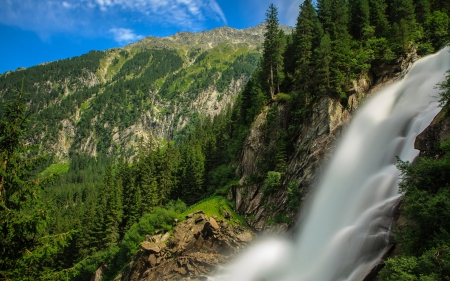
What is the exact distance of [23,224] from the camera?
11.0m

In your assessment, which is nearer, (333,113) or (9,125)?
(9,125)

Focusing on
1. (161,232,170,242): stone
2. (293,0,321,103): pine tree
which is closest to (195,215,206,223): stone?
(161,232,170,242): stone

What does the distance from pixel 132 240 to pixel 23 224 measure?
39693mm

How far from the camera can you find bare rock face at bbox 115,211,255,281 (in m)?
37.9

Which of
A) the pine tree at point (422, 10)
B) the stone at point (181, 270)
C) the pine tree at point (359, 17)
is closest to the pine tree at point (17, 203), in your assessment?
the stone at point (181, 270)

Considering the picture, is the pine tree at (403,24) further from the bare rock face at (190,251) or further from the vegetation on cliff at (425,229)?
the bare rock face at (190,251)

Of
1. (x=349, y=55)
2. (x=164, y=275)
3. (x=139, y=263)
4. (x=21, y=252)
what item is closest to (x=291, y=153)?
(x=349, y=55)

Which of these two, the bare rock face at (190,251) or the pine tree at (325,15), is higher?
the pine tree at (325,15)

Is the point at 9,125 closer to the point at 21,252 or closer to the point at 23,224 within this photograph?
the point at 23,224

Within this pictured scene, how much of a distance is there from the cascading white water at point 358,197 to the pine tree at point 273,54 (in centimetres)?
1837

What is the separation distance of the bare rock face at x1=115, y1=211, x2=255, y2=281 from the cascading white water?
286 centimetres

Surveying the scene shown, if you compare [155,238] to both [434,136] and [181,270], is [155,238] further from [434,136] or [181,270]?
[434,136]

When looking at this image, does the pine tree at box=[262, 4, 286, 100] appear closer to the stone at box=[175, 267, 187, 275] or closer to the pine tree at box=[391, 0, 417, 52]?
the pine tree at box=[391, 0, 417, 52]

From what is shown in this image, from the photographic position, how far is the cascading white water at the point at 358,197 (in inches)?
947
